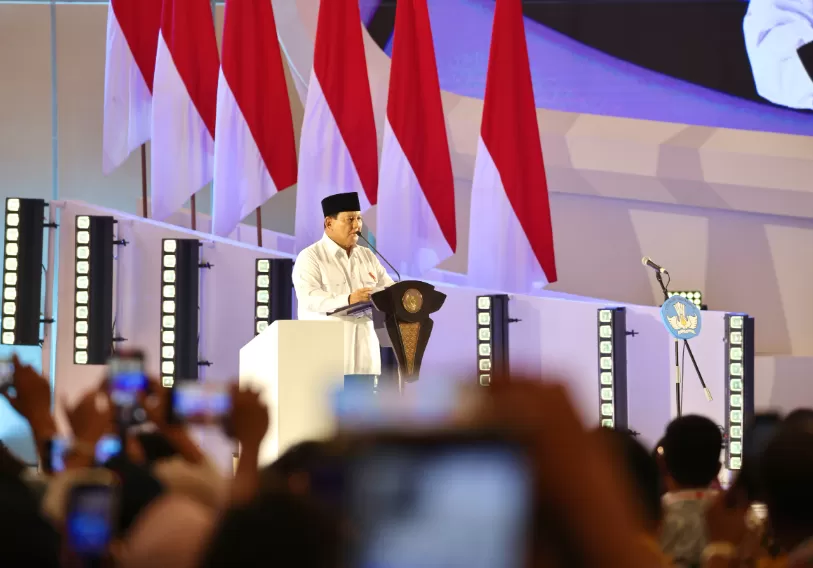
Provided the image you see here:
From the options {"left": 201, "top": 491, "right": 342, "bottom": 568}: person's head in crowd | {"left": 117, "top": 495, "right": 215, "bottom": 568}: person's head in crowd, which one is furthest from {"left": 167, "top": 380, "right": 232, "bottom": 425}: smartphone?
{"left": 201, "top": 491, "right": 342, "bottom": 568}: person's head in crowd

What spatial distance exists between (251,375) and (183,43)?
10.9ft

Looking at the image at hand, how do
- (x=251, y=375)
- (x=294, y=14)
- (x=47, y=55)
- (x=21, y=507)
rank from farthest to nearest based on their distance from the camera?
1. (x=47, y=55)
2. (x=294, y=14)
3. (x=251, y=375)
4. (x=21, y=507)

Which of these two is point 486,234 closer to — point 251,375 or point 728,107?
point 251,375

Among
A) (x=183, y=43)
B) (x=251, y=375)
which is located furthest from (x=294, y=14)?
(x=251, y=375)

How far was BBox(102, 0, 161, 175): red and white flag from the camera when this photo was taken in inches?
314

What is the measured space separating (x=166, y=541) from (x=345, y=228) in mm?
4267

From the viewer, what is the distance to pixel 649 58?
9594 millimetres

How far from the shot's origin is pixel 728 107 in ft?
30.8

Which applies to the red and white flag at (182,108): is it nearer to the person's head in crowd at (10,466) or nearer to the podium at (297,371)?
the podium at (297,371)

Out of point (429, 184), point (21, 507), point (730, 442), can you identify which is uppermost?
point (429, 184)

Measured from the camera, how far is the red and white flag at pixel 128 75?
7980 mm

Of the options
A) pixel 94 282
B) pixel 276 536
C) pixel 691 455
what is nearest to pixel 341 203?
pixel 94 282

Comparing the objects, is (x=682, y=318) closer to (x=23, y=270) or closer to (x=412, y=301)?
(x=412, y=301)

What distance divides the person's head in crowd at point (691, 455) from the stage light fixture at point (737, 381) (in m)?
4.52
